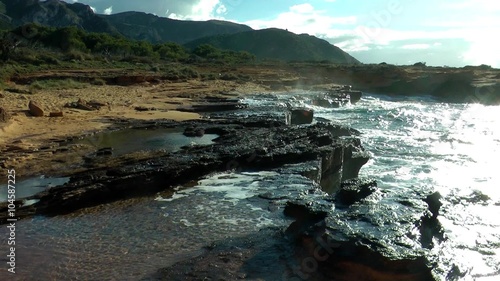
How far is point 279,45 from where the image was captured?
125 meters

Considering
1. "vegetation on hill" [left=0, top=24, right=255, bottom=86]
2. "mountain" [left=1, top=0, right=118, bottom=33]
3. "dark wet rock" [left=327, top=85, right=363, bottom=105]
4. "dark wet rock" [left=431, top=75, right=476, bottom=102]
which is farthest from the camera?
"mountain" [left=1, top=0, right=118, bottom=33]

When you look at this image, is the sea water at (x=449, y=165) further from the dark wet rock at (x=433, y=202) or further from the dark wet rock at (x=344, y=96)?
the dark wet rock at (x=344, y=96)

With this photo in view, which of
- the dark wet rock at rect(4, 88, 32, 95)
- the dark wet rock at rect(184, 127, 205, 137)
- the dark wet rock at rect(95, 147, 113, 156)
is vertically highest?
the dark wet rock at rect(4, 88, 32, 95)

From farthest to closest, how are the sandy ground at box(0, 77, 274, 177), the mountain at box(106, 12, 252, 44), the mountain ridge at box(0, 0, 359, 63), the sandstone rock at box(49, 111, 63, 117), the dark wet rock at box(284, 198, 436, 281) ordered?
the mountain at box(106, 12, 252, 44)
the mountain ridge at box(0, 0, 359, 63)
the sandstone rock at box(49, 111, 63, 117)
the sandy ground at box(0, 77, 274, 177)
the dark wet rock at box(284, 198, 436, 281)

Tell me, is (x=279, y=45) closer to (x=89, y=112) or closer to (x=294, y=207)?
(x=89, y=112)

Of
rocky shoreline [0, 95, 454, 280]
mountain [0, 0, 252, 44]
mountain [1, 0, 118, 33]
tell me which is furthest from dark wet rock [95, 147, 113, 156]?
mountain [1, 0, 118, 33]

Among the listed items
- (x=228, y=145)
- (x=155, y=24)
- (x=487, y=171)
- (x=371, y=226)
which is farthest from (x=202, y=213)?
(x=155, y=24)

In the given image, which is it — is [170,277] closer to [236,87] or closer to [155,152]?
[155,152]

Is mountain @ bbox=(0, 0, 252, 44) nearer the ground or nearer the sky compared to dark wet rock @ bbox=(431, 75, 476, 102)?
nearer the sky

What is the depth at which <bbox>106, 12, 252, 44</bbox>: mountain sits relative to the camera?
169 meters

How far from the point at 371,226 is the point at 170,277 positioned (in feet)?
9.25

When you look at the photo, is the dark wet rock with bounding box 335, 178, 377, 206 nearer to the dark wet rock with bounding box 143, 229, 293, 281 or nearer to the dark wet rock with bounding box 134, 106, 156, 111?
the dark wet rock with bounding box 143, 229, 293, 281

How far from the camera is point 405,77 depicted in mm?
47312

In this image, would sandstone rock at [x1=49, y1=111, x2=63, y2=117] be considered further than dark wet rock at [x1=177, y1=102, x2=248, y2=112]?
No
